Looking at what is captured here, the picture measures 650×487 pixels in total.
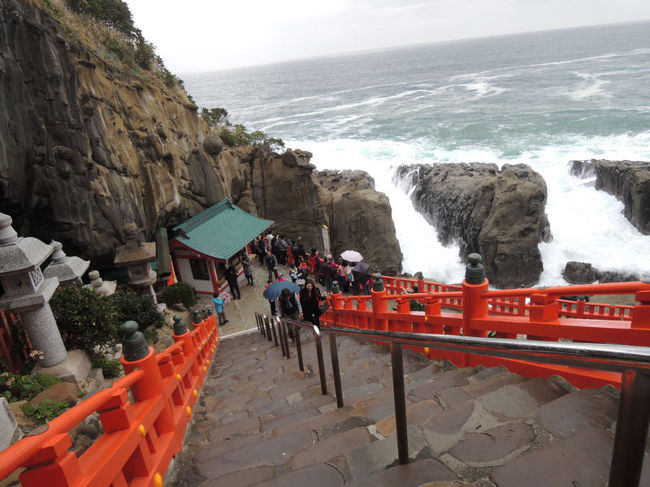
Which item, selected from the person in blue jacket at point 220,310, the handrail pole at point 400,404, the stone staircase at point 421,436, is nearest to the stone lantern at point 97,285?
the person in blue jacket at point 220,310

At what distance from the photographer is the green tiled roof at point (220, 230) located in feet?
49.8

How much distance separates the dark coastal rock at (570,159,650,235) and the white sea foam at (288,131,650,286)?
0.53 meters

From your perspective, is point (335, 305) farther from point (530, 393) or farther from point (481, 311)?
point (530, 393)

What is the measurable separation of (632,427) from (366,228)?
73.5 feet

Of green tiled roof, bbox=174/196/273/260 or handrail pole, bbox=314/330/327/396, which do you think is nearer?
handrail pole, bbox=314/330/327/396

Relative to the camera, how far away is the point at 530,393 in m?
3.12

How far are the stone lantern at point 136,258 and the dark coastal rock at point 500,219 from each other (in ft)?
58.7

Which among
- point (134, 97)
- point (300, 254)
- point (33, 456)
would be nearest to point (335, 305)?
point (33, 456)

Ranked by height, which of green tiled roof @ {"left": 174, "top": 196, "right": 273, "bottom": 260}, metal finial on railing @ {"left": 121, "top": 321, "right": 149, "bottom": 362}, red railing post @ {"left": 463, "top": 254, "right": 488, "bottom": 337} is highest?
metal finial on railing @ {"left": 121, "top": 321, "right": 149, "bottom": 362}

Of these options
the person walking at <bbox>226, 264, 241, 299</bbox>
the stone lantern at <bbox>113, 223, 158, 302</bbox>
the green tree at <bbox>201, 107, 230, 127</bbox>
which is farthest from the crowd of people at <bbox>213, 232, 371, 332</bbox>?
the green tree at <bbox>201, 107, 230, 127</bbox>

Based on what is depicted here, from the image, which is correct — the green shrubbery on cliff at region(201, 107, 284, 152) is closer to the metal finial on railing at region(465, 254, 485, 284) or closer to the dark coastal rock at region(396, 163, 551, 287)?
the dark coastal rock at region(396, 163, 551, 287)

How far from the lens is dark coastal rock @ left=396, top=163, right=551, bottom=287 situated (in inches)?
858

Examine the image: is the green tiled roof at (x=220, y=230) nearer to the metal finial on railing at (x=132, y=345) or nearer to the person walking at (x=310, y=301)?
the person walking at (x=310, y=301)

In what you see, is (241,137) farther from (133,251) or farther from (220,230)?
(133,251)
